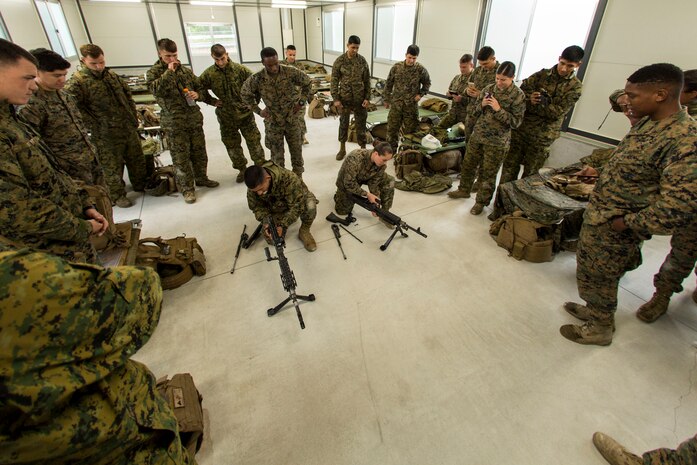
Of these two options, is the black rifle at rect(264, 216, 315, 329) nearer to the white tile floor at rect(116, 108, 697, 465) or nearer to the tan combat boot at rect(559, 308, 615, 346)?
the white tile floor at rect(116, 108, 697, 465)

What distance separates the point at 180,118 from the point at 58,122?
1325 mm

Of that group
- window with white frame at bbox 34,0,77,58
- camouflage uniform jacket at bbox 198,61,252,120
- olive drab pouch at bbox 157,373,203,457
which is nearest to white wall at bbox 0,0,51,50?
window with white frame at bbox 34,0,77,58

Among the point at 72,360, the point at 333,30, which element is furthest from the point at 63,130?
the point at 333,30

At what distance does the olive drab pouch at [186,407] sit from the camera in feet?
5.33

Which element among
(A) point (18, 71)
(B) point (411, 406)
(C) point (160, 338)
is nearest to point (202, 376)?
(C) point (160, 338)

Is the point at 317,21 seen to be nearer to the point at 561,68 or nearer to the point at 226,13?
the point at 226,13

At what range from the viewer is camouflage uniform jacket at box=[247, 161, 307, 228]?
300cm

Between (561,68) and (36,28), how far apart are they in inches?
372

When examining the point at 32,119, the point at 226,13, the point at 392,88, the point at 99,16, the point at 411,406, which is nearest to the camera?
the point at 411,406

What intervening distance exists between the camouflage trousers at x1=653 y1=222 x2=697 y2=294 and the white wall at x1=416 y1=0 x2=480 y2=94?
5.11 metres

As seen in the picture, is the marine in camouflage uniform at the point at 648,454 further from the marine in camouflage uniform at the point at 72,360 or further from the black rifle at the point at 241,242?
the black rifle at the point at 241,242

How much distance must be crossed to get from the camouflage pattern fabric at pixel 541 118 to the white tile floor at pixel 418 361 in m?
1.35

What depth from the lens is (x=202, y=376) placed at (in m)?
2.13

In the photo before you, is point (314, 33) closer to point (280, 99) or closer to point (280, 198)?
point (280, 99)
